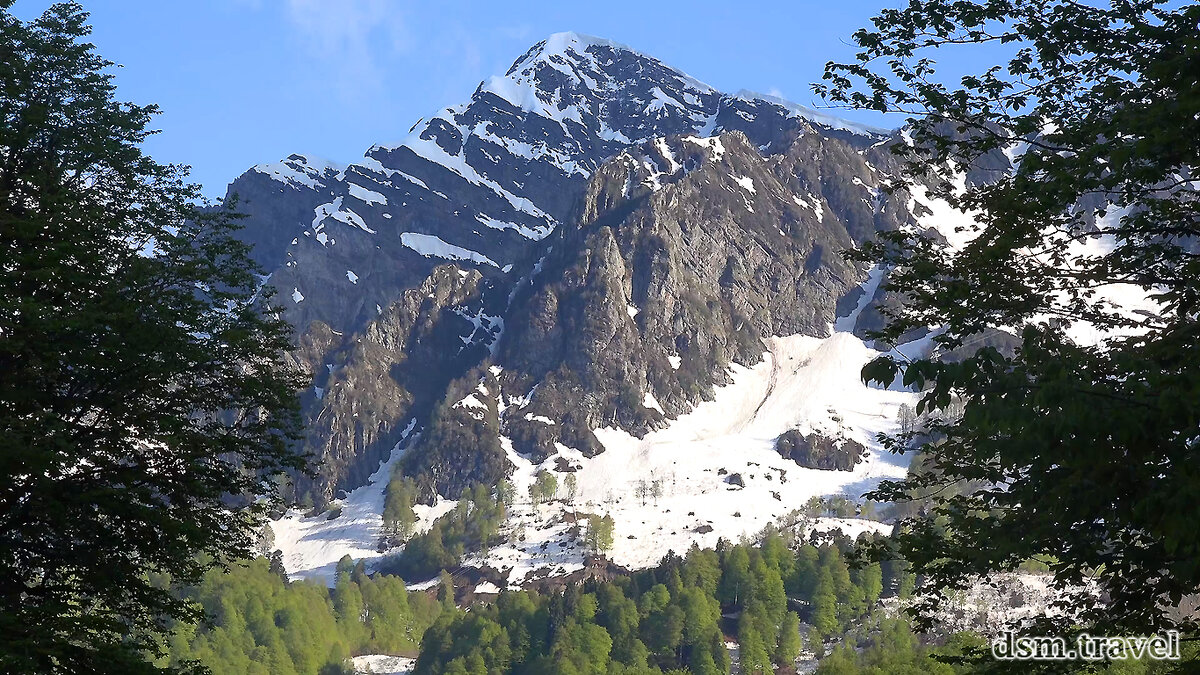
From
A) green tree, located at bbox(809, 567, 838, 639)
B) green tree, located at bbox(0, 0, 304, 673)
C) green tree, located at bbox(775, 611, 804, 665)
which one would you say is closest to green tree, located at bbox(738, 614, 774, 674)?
green tree, located at bbox(775, 611, 804, 665)

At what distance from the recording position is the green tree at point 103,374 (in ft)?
59.8

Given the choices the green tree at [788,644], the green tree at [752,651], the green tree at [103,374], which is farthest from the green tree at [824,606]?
the green tree at [103,374]

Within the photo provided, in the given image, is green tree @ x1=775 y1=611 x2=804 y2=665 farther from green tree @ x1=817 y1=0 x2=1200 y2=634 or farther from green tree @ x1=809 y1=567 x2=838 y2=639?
green tree @ x1=817 y1=0 x2=1200 y2=634

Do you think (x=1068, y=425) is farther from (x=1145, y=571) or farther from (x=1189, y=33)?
(x=1189, y=33)

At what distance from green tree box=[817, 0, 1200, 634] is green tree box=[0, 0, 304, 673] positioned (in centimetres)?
1301

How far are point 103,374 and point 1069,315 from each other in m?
17.7

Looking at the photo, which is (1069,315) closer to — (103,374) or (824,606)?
(103,374)

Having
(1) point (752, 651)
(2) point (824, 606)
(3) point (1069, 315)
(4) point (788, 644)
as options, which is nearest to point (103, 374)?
(3) point (1069, 315)

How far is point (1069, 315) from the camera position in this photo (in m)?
18.5

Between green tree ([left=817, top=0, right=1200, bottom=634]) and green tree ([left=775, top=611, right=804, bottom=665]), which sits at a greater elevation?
green tree ([left=817, top=0, right=1200, bottom=634])

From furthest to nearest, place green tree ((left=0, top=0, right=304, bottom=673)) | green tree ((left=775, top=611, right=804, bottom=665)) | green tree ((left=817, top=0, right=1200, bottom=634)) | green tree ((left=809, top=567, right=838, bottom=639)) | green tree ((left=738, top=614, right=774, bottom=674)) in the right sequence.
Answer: green tree ((left=809, top=567, right=838, bottom=639))
green tree ((left=775, top=611, right=804, bottom=665))
green tree ((left=738, top=614, right=774, bottom=674))
green tree ((left=0, top=0, right=304, bottom=673))
green tree ((left=817, top=0, right=1200, bottom=634))

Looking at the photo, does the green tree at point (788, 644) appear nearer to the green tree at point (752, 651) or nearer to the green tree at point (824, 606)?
the green tree at point (752, 651)

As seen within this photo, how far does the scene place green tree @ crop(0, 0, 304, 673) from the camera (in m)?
18.2

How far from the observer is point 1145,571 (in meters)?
15.9
